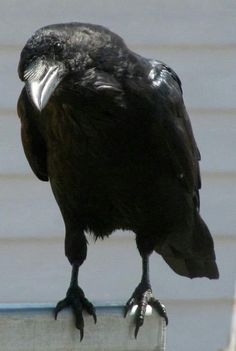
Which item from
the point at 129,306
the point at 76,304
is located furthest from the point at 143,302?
the point at 129,306

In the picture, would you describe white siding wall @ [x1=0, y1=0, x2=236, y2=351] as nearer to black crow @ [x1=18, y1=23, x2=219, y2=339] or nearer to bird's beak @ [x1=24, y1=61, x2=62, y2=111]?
black crow @ [x1=18, y1=23, x2=219, y2=339]

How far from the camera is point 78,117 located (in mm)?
5504

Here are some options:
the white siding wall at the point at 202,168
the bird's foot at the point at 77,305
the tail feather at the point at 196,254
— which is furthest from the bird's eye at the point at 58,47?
the white siding wall at the point at 202,168

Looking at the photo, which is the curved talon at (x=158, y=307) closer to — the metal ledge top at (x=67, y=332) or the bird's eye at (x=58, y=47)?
the metal ledge top at (x=67, y=332)

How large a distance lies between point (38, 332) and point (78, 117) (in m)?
1.04

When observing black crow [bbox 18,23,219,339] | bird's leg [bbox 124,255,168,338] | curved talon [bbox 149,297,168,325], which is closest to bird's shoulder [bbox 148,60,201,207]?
black crow [bbox 18,23,219,339]

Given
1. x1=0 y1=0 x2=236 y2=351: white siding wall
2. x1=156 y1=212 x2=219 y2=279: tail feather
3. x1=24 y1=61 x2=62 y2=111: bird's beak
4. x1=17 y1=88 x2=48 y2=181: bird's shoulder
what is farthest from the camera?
x1=0 y1=0 x2=236 y2=351: white siding wall

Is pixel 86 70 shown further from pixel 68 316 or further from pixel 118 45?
pixel 68 316

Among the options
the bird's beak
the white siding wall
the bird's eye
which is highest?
the bird's eye

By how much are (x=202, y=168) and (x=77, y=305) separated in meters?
2.23

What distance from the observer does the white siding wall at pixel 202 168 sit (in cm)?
766

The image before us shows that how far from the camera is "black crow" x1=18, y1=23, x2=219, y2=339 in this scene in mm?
5312

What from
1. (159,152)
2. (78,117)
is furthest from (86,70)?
(159,152)

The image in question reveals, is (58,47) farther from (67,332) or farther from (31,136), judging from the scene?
(67,332)
